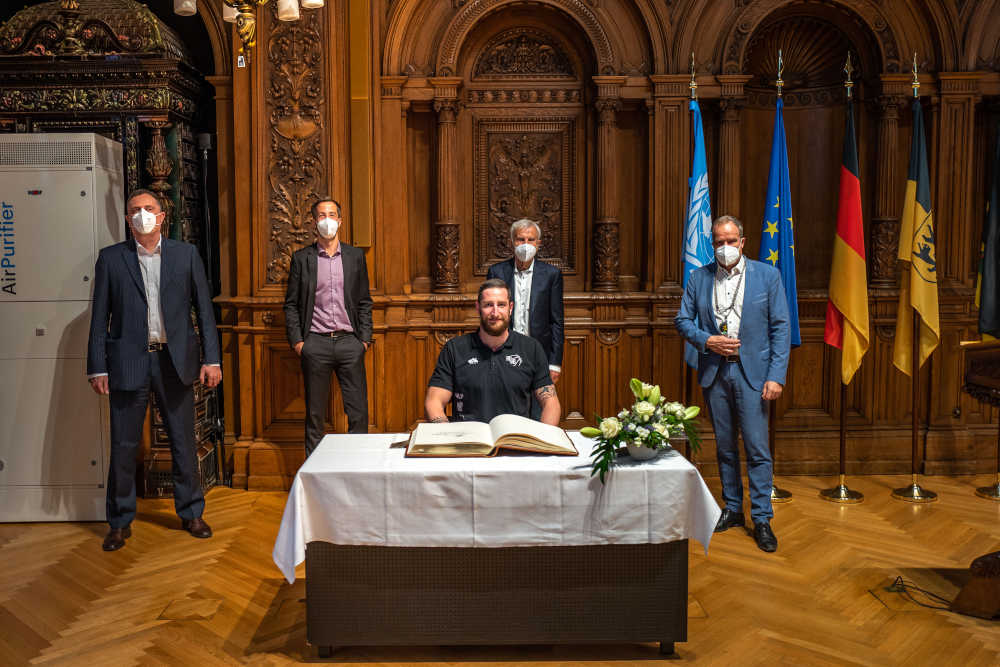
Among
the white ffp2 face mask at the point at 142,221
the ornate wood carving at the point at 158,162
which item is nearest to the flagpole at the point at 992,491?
the white ffp2 face mask at the point at 142,221

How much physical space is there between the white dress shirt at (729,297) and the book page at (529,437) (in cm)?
162

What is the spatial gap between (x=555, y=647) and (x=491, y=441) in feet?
2.77

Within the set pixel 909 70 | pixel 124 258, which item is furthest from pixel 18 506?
pixel 909 70

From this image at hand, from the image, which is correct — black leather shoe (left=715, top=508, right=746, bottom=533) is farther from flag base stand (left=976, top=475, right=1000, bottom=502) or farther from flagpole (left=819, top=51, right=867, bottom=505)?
flag base stand (left=976, top=475, right=1000, bottom=502)

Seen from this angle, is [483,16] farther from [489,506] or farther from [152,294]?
[489,506]

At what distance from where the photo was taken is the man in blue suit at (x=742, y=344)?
4.57 meters

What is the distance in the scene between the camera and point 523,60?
6.09 metres

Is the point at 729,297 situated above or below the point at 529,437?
above

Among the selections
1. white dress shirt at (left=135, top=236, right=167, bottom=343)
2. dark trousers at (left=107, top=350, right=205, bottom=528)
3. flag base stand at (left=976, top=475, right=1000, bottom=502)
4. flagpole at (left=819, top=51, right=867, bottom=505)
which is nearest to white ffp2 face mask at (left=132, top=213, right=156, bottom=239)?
white dress shirt at (left=135, top=236, right=167, bottom=343)

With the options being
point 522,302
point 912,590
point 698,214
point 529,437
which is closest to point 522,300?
point 522,302

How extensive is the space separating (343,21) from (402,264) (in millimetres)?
1599

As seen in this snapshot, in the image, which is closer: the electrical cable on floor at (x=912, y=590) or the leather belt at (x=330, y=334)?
the electrical cable on floor at (x=912, y=590)

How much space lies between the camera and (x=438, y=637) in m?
3.15

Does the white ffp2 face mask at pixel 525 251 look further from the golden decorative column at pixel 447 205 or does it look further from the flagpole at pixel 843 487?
the flagpole at pixel 843 487
